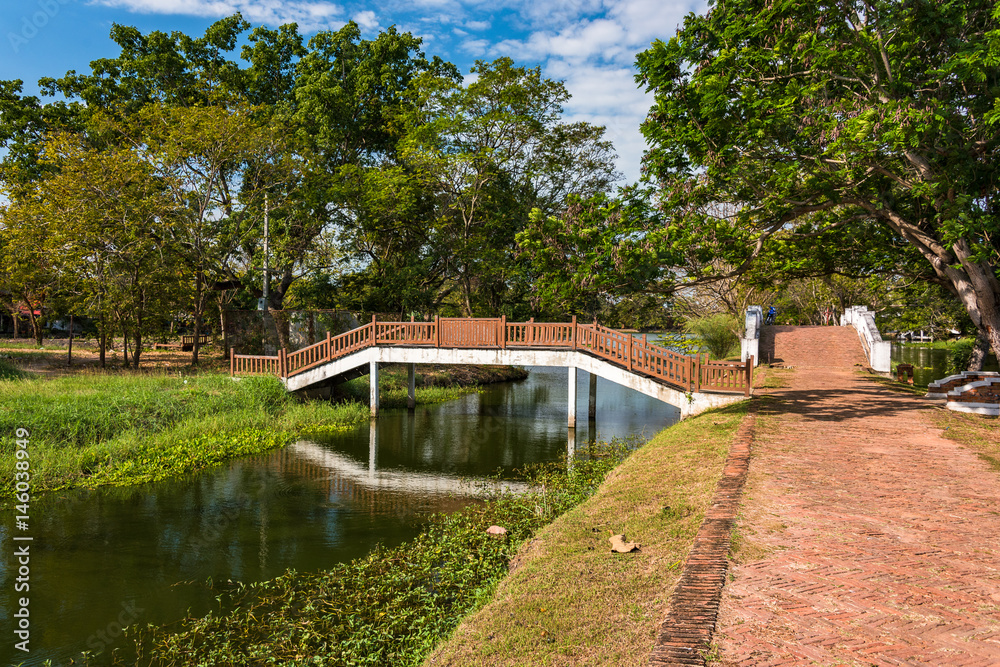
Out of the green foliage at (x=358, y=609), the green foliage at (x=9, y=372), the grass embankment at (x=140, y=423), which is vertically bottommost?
the green foliage at (x=358, y=609)

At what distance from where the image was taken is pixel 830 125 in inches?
458

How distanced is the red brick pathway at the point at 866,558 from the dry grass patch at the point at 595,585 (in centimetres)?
64

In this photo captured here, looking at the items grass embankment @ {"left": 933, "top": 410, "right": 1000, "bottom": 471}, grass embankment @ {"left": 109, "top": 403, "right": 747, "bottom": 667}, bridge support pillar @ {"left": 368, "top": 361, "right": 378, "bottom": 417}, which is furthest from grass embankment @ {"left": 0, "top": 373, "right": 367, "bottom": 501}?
grass embankment @ {"left": 933, "top": 410, "right": 1000, "bottom": 471}

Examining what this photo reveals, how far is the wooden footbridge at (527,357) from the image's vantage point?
51.6 ft

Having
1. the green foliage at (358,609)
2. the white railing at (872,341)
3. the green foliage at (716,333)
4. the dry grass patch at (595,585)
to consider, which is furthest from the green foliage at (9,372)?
the white railing at (872,341)

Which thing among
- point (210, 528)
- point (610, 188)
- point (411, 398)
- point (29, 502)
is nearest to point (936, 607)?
point (210, 528)

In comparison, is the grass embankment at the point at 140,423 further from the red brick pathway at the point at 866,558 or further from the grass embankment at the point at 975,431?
the grass embankment at the point at 975,431

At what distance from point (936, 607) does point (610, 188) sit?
2872 centimetres

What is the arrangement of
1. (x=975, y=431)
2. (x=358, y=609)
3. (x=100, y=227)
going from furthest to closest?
(x=100, y=227), (x=975, y=431), (x=358, y=609)

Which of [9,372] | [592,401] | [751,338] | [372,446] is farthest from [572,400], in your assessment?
[9,372]

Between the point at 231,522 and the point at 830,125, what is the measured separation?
1350 cm

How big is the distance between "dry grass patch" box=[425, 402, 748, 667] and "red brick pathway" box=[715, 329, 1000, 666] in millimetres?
636

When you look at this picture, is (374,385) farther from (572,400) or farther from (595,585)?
(595,585)

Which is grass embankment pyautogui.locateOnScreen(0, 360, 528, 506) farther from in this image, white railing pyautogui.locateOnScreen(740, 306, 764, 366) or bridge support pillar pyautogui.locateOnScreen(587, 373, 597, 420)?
white railing pyautogui.locateOnScreen(740, 306, 764, 366)
